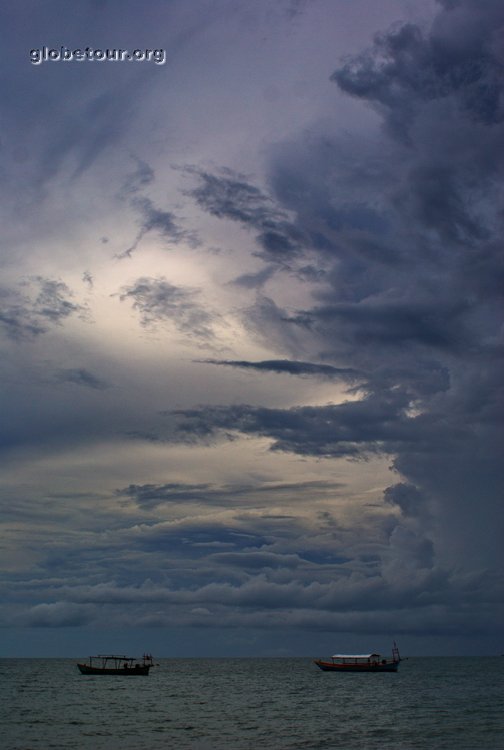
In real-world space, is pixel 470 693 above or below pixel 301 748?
below

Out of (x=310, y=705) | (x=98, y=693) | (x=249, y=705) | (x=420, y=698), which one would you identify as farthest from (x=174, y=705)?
(x=420, y=698)

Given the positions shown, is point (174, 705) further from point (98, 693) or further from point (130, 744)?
point (130, 744)

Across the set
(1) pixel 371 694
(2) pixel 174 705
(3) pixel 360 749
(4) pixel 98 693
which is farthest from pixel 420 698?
(3) pixel 360 749

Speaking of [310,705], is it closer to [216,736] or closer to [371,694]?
[371,694]

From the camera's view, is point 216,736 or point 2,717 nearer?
point 216,736

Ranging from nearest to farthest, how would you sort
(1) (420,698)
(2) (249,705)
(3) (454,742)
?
(3) (454,742), (2) (249,705), (1) (420,698)

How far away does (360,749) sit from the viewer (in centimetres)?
6353

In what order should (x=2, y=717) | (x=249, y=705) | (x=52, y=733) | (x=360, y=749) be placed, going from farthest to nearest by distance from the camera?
(x=249, y=705), (x=2, y=717), (x=52, y=733), (x=360, y=749)

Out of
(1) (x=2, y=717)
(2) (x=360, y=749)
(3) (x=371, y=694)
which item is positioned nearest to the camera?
(2) (x=360, y=749)

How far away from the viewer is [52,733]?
7500 centimetres

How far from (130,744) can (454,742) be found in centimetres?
3012

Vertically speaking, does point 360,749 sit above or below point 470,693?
above

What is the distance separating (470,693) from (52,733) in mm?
93091

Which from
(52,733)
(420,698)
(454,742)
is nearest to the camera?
(454,742)
